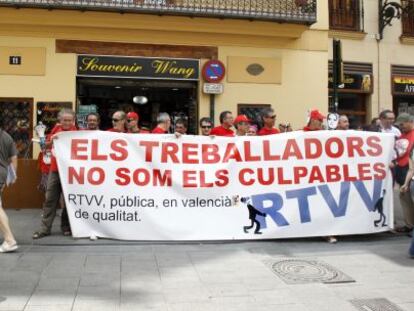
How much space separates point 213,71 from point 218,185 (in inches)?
214

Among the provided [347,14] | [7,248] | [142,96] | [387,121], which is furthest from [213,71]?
[7,248]

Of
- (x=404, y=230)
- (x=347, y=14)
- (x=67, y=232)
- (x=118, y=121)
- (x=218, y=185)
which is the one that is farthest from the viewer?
(x=347, y=14)

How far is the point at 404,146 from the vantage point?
25.9 feet

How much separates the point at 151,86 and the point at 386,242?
6794mm

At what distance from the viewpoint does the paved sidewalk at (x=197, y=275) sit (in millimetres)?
4883

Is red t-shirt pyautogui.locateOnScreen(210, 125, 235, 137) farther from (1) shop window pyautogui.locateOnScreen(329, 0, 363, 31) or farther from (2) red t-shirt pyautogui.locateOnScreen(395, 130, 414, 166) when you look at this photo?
(1) shop window pyautogui.locateOnScreen(329, 0, 363, 31)

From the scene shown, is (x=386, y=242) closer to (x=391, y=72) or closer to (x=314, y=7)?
(x=314, y=7)

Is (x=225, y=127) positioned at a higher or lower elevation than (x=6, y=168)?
higher

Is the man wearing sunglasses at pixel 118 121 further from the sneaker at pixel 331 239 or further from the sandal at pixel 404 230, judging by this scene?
the sandal at pixel 404 230

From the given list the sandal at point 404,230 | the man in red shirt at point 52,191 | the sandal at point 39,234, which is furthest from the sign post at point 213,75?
the sandal at point 39,234

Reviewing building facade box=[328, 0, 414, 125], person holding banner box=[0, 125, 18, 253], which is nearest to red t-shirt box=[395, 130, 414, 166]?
person holding banner box=[0, 125, 18, 253]

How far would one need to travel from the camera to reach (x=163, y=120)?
810 centimetres

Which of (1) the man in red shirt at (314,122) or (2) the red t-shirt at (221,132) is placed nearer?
(1) the man in red shirt at (314,122)

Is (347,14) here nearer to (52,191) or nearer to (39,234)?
(52,191)
